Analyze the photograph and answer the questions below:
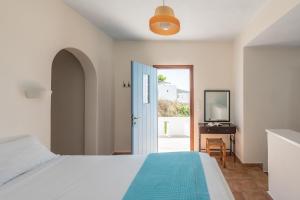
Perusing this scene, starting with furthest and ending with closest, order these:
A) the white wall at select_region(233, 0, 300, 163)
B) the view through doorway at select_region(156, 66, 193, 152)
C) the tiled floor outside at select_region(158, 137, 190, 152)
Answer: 1. the view through doorway at select_region(156, 66, 193, 152)
2. the tiled floor outside at select_region(158, 137, 190, 152)
3. the white wall at select_region(233, 0, 300, 163)

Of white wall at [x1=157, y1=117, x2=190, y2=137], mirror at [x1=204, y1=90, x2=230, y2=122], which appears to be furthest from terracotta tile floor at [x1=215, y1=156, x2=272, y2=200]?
white wall at [x1=157, y1=117, x2=190, y2=137]

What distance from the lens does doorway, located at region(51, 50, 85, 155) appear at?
372 centimetres

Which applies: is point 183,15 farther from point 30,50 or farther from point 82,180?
point 82,180

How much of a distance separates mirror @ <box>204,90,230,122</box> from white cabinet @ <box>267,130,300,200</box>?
1.88 m

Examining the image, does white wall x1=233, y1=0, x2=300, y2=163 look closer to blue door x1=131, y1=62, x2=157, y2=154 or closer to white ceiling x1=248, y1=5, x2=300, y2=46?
white ceiling x1=248, y1=5, x2=300, y2=46

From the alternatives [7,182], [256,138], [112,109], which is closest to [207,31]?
[256,138]

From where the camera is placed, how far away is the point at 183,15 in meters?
3.07

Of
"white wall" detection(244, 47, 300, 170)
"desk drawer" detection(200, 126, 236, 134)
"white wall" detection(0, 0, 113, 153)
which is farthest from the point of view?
"desk drawer" detection(200, 126, 236, 134)

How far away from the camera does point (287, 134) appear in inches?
88.6

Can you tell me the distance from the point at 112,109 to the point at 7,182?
301 centimetres

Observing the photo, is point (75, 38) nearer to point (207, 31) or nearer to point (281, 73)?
point (207, 31)

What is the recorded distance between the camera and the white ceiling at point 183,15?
2.70m

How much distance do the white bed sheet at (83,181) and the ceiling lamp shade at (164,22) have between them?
A: 120cm

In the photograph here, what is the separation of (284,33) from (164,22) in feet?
6.94
